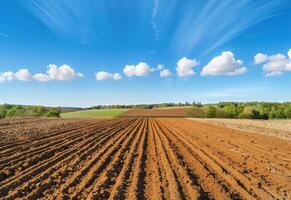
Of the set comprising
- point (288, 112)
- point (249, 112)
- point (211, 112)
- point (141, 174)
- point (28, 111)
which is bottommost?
point (141, 174)

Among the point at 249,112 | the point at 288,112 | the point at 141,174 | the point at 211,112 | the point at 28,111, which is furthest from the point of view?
the point at 249,112

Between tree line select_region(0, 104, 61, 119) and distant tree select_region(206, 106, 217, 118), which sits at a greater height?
tree line select_region(0, 104, 61, 119)

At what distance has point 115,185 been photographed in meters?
7.24

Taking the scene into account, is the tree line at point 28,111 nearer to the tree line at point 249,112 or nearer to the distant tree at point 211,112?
the distant tree at point 211,112

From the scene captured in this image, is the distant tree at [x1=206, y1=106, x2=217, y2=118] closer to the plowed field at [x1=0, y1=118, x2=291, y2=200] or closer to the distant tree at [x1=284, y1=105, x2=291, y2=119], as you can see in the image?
the distant tree at [x1=284, y1=105, x2=291, y2=119]

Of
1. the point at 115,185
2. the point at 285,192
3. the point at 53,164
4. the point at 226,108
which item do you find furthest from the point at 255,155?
the point at 226,108

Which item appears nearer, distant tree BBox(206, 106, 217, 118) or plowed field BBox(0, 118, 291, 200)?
plowed field BBox(0, 118, 291, 200)

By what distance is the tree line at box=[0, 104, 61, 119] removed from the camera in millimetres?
73125

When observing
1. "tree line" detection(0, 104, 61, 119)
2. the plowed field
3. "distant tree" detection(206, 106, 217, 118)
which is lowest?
the plowed field

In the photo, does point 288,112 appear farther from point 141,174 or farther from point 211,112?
point 141,174

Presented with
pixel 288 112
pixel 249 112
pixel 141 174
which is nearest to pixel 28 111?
pixel 249 112

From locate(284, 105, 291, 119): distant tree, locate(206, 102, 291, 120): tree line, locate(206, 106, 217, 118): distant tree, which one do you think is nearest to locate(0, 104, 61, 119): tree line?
locate(206, 106, 217, 118): distant tree

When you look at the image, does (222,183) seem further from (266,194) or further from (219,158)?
(219,158)

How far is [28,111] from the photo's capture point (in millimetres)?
77875
